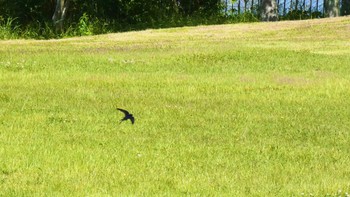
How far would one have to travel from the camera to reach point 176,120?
52.0 ft

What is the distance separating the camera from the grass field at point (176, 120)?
34.7 feet

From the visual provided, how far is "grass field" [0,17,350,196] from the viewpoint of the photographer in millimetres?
10586

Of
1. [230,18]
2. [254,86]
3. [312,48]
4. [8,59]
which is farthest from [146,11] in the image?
[254,86]

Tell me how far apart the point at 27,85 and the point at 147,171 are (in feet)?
35.0

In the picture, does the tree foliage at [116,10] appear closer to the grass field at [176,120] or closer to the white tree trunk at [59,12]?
the white tree trunk at [59,12]

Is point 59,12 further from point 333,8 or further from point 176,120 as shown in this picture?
point 176,120

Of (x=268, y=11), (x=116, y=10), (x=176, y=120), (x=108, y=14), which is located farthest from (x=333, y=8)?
(x=176, y=120)

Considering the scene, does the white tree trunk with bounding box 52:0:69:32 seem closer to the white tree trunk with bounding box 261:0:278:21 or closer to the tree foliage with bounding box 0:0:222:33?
the tree foliage with bounding box 0:0:222:33

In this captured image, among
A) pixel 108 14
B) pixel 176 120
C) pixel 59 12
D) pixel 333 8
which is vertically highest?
pixel 176 120

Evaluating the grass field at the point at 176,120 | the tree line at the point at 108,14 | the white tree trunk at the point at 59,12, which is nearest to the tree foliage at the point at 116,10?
the tree line at the point at 108,14

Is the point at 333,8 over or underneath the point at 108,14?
over

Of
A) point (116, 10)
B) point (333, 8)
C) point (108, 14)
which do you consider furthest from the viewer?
point (116, 10)

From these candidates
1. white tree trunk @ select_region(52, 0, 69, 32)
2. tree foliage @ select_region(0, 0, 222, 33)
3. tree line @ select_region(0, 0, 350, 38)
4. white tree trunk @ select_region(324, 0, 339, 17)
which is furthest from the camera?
tree foliage @ select_region(0, 0, 222, 33)

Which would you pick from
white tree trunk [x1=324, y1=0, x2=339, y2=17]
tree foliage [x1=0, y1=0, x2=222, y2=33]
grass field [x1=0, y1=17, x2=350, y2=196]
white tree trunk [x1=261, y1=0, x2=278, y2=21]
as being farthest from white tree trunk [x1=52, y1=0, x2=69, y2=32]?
white tree trunk [x1=324, y1=0, x2=339, y2=17]
